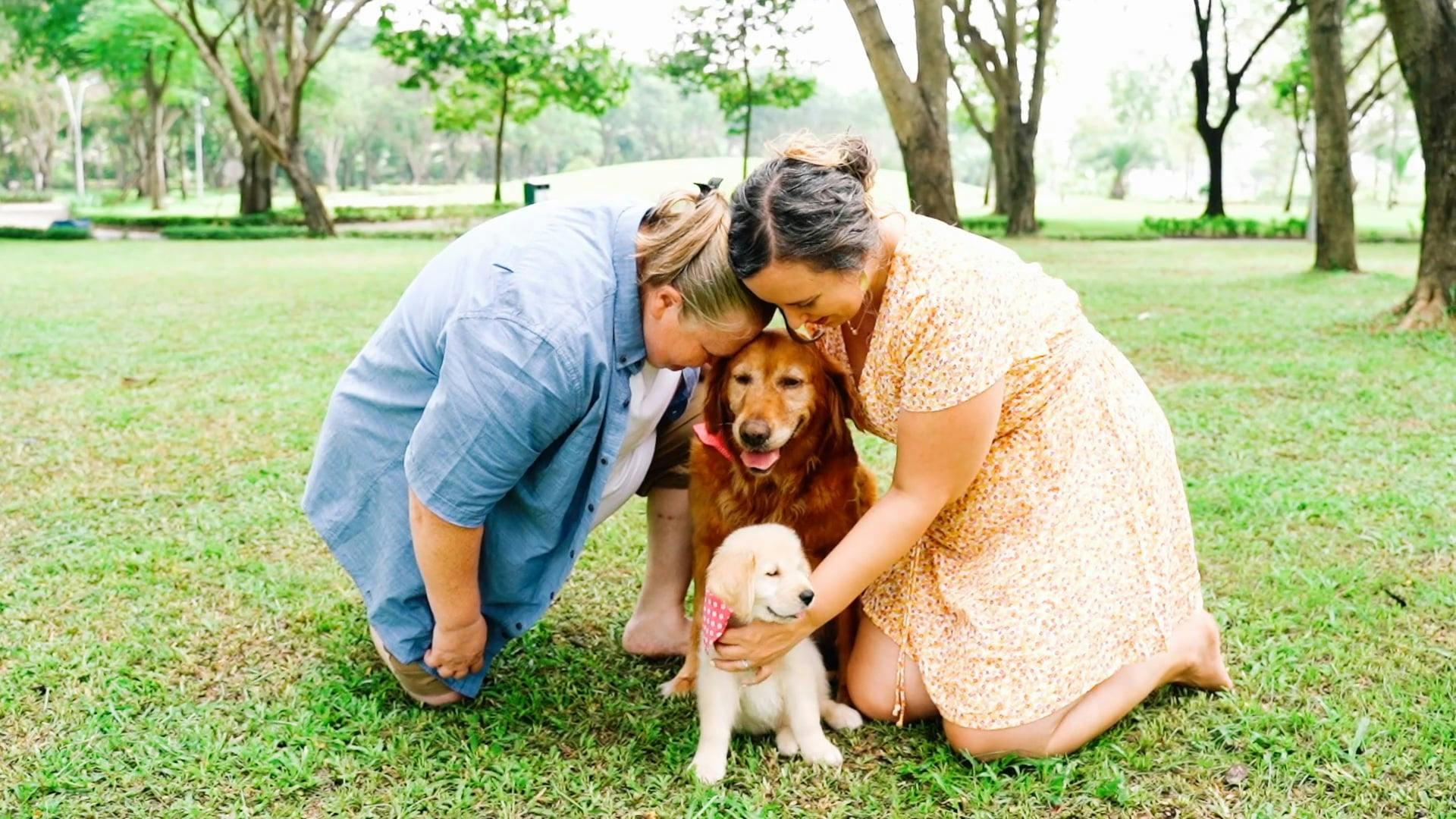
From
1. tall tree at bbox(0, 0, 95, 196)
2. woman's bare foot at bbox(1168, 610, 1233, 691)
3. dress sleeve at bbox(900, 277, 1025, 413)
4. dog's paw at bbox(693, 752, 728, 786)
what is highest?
tall tree at bbox(0, 0, 95, 196)

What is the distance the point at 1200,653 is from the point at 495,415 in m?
1.95

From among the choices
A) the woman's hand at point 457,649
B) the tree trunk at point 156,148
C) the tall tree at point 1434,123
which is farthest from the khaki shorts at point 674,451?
the tree trunk at point 156,148

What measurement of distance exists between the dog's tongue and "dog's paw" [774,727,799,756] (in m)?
0.68

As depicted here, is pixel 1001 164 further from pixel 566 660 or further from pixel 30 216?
pixel 30 216

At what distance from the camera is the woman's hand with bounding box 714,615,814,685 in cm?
269

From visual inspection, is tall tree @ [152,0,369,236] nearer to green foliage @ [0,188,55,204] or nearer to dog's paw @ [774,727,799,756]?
dog's paw @ [774,727,799,756]

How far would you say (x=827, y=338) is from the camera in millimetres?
3076

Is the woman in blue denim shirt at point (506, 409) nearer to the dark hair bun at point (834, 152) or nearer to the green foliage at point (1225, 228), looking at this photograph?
the dark hair bun at point (834, 152)

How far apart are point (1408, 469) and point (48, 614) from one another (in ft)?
17.6

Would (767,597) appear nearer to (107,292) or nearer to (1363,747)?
(1363,747)

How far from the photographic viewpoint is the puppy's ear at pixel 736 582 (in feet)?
8.73

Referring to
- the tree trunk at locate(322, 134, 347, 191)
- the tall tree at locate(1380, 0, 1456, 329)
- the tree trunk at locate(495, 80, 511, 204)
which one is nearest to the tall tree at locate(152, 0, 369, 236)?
the tree trunk at locate(495, 80, 511, 204)

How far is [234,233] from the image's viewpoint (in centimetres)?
2408

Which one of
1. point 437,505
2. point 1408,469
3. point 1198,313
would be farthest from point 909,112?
point 437,505
